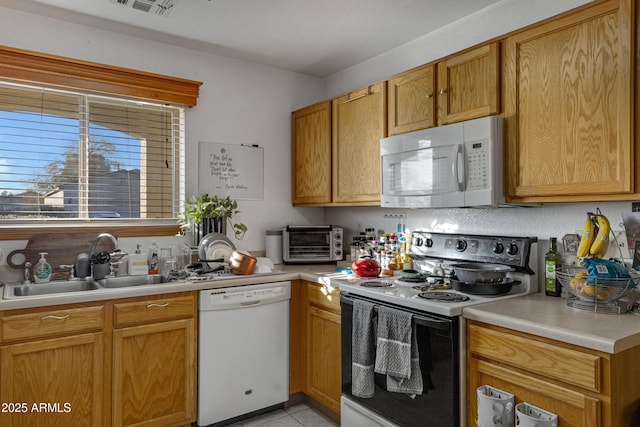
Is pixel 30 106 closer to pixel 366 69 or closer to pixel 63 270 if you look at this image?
pixel 63 270

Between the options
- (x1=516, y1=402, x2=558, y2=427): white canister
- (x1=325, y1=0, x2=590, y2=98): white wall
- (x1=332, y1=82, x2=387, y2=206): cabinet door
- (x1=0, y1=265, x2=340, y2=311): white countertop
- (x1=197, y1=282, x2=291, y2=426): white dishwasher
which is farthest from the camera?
(x1=332, y1=82, x2=387, y2=206): cabinet door

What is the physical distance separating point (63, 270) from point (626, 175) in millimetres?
2885

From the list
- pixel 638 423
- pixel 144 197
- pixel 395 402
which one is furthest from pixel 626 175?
pixel 144 197

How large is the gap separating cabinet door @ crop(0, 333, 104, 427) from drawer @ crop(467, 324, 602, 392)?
182 cm

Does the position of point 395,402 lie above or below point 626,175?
below

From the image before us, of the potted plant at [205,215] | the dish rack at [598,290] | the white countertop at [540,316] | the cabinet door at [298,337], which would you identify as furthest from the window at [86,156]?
the dish rack at [598,290]

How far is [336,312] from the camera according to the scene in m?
2.47

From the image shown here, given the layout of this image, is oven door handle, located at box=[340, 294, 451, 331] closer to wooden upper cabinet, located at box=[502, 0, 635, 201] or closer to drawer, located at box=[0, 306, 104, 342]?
wooden upper cabinet, located at box=[502, 0, 635, 201]

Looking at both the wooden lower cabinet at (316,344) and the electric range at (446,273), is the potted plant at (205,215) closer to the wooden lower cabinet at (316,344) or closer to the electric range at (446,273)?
the wooden lower cabinet at (316,344)

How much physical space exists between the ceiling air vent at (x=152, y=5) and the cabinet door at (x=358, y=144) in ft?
4.02

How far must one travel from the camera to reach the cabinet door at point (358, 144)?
2.69 metres

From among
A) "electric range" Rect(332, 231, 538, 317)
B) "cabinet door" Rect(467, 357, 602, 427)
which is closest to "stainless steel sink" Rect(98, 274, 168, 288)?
"electric range" Rect(332, 231, 538, 317)

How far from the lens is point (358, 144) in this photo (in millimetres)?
2850

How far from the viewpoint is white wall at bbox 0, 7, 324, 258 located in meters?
2.53
